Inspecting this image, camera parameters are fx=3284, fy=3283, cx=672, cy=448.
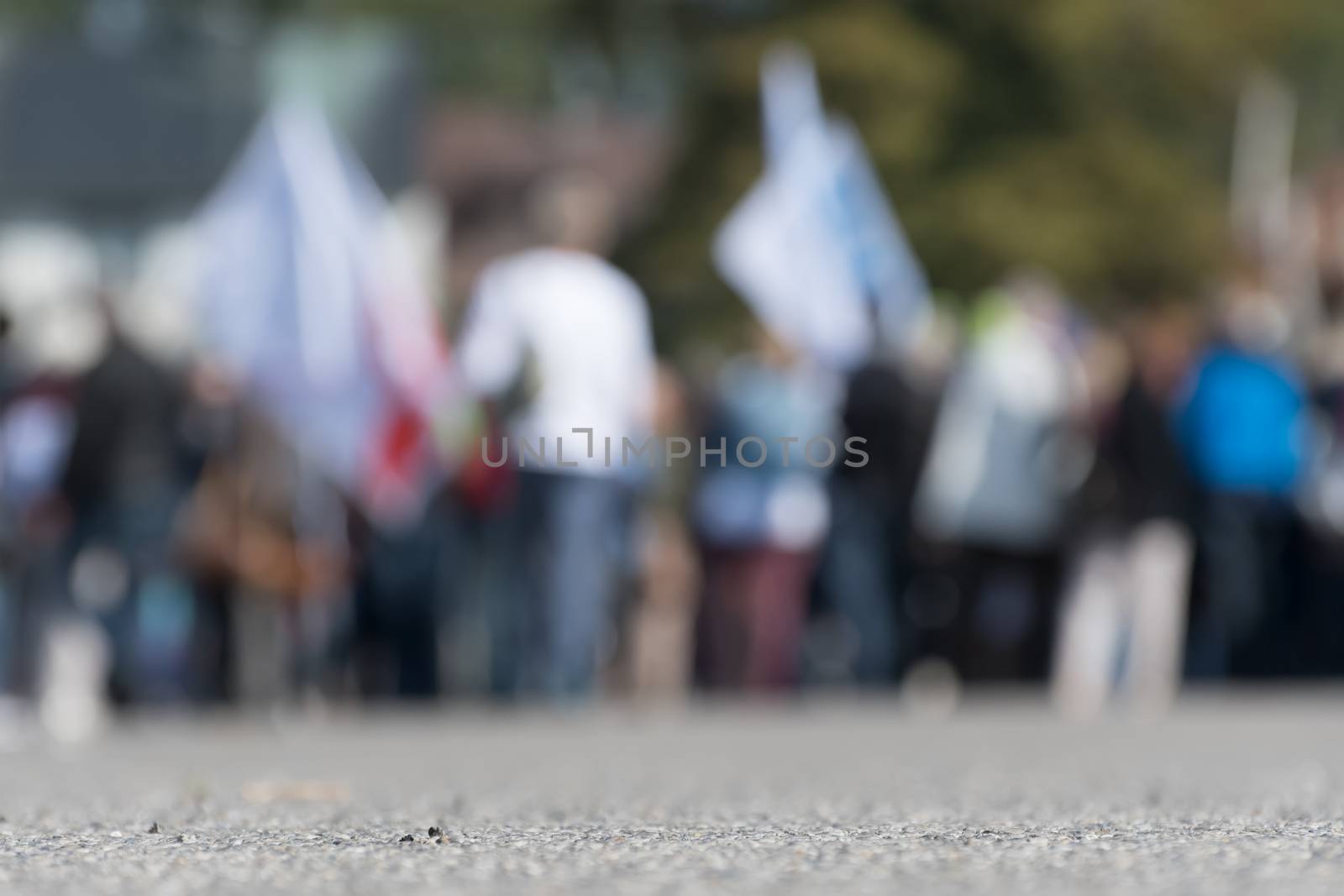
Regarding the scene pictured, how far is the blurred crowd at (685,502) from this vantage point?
43.7 ft

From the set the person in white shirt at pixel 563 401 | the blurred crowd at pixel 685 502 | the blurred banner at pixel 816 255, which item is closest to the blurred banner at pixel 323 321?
the blurred crowd at pixel 685 502

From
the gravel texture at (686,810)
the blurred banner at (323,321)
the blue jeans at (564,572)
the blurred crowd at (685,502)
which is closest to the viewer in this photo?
the gravel texture at (686,810)

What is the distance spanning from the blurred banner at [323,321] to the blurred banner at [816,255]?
164 cm

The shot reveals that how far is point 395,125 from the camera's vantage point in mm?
29547

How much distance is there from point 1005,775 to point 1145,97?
123 ft

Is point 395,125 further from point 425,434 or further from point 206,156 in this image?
point 425,434

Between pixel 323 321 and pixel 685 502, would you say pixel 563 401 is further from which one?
pixel 685 502

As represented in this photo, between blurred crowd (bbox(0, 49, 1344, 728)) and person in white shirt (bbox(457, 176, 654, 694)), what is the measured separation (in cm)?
131

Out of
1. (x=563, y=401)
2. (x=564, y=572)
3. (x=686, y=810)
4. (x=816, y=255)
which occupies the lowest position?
(x=686, y=810)

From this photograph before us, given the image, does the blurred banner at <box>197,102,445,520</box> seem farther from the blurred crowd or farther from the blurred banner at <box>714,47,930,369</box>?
the blurred banner at <box>714,47,930,369</box>

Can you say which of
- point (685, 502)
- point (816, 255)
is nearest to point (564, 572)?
point (685, 502)

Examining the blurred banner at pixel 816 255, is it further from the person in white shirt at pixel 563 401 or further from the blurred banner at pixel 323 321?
the person in white shirt at pixel 563 401

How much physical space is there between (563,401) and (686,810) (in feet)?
15.6

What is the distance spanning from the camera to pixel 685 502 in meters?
14.7
